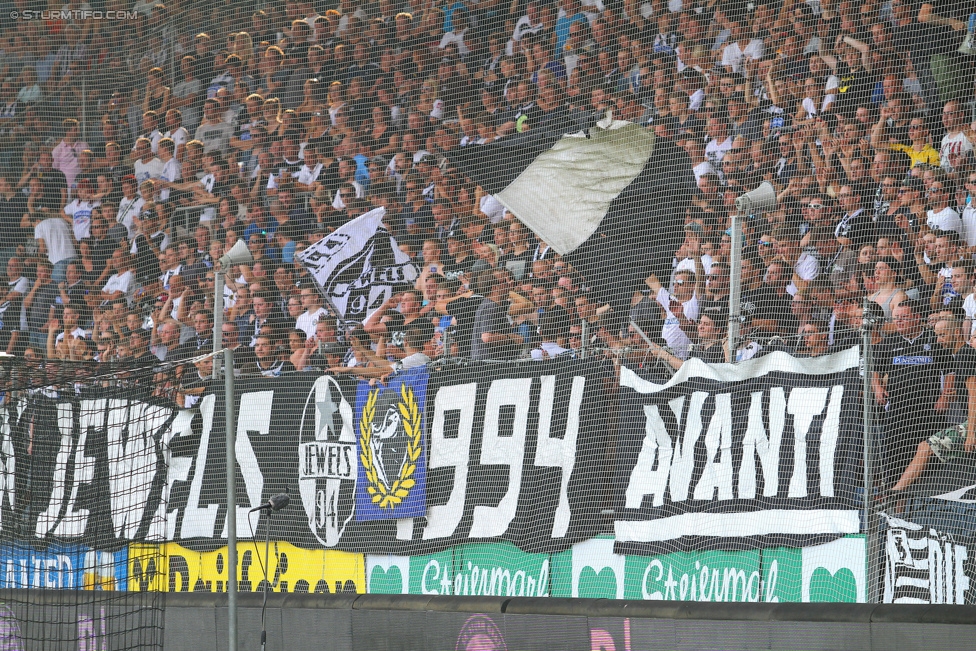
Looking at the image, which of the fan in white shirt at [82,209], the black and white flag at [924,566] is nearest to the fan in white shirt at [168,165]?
the fan in white shirt at [82,209]

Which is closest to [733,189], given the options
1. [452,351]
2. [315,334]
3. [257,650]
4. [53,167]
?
[452,351]

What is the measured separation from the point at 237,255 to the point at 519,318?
277cm

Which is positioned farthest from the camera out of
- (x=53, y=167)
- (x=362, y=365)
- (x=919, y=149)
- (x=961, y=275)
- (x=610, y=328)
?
(x=53, y=167)

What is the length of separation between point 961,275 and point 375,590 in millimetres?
4300

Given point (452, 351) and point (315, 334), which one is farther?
point (315, 334)

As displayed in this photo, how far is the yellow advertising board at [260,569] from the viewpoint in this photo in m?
8.65

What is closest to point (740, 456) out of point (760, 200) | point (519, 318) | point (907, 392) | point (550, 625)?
point (907, 392)

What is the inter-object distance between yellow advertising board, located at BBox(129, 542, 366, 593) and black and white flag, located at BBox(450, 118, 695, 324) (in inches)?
103

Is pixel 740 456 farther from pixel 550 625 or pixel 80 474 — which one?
pixel 80 474

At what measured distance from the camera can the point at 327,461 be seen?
28.9 ft

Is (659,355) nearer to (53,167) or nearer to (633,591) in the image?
(633,591)

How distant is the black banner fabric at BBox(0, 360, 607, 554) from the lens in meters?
7.93

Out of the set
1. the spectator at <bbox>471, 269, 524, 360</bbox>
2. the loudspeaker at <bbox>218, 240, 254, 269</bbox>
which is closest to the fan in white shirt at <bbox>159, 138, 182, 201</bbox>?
the loudspeaker at <bbox>218, 240, 254, 269</bbox>

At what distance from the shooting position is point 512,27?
34.2 feet
